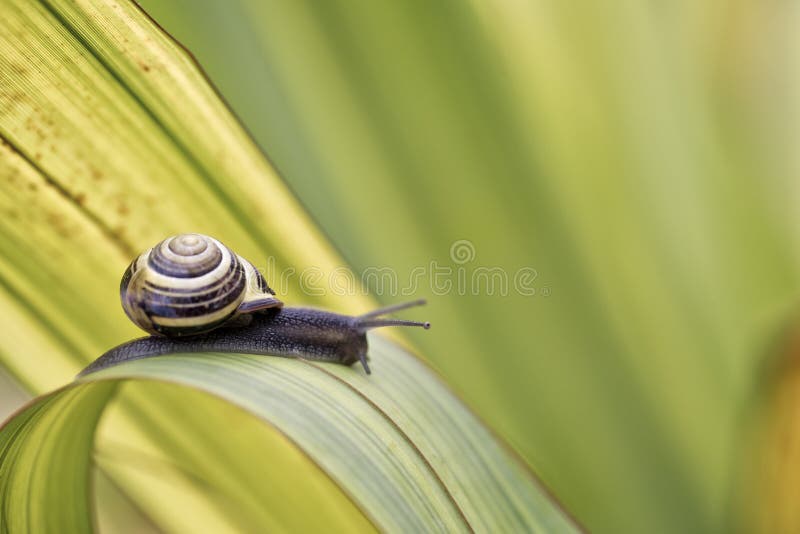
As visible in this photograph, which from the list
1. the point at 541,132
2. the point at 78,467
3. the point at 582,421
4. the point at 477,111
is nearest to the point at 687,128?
the point at 541,132

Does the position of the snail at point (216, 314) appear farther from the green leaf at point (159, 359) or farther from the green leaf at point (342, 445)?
the green leaf at point (342, 445)

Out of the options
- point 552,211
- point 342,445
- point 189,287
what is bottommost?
point 552,211

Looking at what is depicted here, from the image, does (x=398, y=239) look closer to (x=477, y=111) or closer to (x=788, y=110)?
(x=477, y=111)

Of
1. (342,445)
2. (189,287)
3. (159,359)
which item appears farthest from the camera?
(189,287)

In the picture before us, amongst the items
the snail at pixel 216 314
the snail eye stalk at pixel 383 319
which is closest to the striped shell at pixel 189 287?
the snail at pixel 216 314

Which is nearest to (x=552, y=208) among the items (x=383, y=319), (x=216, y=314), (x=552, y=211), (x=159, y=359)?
(x=552, y=211)

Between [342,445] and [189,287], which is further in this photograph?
[189,287]

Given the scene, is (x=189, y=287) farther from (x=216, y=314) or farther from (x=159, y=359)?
(x=159, y=359)
